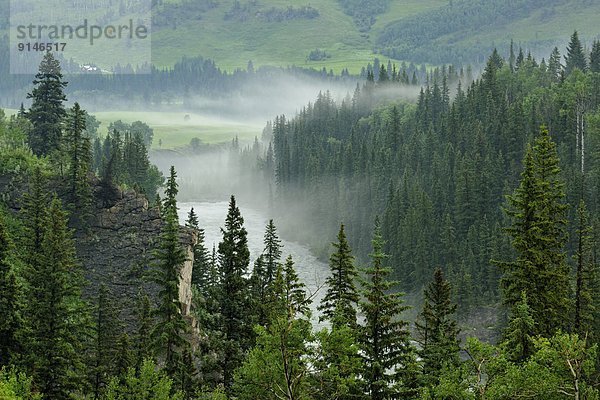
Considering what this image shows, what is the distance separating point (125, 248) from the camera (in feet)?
303

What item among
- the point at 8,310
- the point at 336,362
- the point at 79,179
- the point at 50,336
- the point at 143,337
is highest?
the point at 79,179

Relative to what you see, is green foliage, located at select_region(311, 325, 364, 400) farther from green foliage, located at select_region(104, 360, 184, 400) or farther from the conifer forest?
green foliage, located at select_region(104, 360, 184, 400)

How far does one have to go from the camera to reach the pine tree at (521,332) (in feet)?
160

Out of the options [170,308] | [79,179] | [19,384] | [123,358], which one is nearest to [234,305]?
[170,308]

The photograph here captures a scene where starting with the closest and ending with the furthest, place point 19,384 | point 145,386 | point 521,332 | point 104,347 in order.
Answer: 1. point 145,386
2. point 521,332
3. point 19,384
4. point 104,347

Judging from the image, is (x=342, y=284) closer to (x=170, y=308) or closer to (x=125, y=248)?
(x=170, y=308)

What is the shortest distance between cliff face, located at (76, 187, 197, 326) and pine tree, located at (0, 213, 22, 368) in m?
22.8

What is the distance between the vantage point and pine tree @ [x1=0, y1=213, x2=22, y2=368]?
57.3m

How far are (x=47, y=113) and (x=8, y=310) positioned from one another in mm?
58683

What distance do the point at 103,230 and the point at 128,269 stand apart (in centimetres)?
846

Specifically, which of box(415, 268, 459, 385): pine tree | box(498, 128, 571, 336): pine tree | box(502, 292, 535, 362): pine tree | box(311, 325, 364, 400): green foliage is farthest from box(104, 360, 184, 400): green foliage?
box(498, 128, 571, 336): pine tree

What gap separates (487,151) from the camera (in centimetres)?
16788

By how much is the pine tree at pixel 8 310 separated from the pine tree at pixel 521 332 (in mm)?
35313

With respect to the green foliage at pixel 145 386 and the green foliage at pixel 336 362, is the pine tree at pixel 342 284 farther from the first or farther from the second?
the green foliage at pixel 145 386
